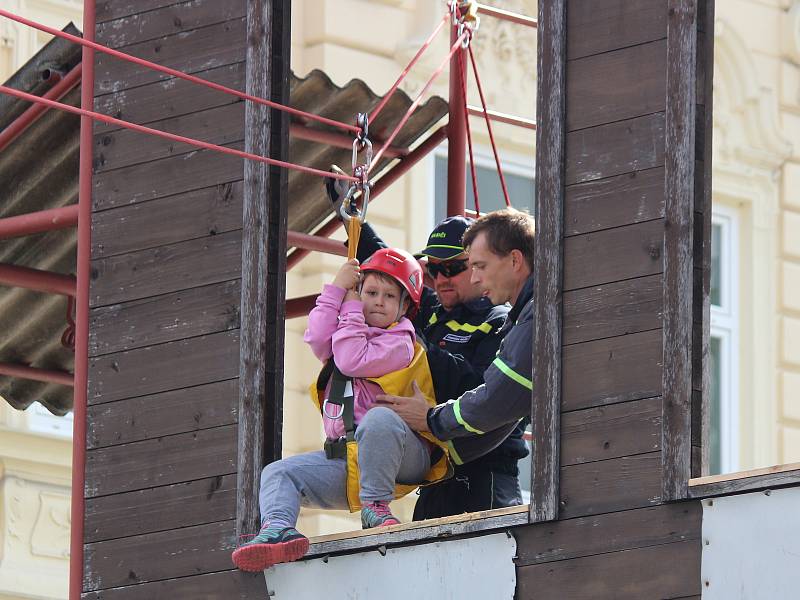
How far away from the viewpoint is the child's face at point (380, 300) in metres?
8.54

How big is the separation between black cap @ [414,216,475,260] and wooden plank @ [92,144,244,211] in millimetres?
773

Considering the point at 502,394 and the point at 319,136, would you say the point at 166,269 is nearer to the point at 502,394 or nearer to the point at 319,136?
the point at 319,136

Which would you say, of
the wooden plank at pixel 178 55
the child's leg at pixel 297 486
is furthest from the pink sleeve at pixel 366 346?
the wooden plank at pixel 178 55

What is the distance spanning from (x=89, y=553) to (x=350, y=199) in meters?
1.70

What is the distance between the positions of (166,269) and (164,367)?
389 mm

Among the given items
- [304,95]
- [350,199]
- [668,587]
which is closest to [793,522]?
[668,587]

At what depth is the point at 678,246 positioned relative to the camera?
7746mm

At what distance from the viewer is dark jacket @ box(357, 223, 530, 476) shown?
28.6ft

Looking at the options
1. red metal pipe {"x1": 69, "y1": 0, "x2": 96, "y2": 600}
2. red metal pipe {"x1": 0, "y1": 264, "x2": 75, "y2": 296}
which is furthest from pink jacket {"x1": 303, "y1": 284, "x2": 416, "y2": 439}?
red metal pipe {"x1": 0, "y1": 264, "x2": 75, "y2": 296}

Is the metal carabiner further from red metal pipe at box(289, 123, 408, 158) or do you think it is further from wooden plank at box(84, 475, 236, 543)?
red metal pipe at box(289, 123, 408, 158)

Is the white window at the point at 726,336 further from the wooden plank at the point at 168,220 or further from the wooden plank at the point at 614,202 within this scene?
the wooden plank at the point at 614,202

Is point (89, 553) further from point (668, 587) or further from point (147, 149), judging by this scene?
point (668, 587)

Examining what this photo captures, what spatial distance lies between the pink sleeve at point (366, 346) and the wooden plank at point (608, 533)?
2.84 ft

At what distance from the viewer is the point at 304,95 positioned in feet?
35.1
